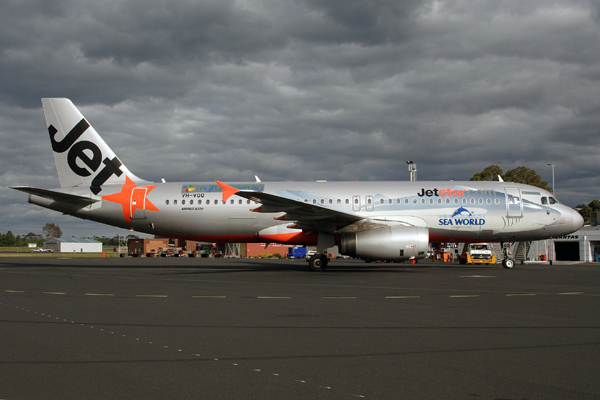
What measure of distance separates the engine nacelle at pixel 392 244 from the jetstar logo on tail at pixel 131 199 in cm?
1056

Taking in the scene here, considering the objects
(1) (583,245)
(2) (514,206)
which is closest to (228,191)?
(2) (514,206)

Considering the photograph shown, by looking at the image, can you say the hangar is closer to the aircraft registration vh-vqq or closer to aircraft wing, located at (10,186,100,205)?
the aircraft registration vh-vqq

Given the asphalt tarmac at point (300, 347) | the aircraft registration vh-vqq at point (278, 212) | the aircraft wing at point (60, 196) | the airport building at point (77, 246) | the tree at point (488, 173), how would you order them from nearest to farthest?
1. the asphalt tarmac at point (300, 347)
2. the aircraft wing at point (60, 196)
3. the aircraft registration vh-vqq at point (278, 212)
4. the tree at point (488, 173)
5. the airport building at point (77, 246)

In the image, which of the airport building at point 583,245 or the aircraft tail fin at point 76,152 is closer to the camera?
the aircraft tail fin at point 76,152

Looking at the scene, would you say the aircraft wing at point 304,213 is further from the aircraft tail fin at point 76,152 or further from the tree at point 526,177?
the tree at point 526,177

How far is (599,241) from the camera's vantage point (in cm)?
5003

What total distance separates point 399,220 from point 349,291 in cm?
1024

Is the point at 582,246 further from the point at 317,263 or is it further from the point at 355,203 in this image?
the point at 317,263

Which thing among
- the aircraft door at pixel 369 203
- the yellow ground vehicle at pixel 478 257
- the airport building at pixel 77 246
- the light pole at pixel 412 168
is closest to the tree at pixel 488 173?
the light pole at pixel 412 168

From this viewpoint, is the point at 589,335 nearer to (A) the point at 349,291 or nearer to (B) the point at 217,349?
(B) the point at 217,349

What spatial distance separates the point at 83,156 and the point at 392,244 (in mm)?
16392

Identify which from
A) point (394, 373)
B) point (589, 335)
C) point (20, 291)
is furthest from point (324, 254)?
point (394, 373)

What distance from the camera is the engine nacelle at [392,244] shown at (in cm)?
1998

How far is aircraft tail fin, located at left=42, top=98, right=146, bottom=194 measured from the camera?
24.5 meters
